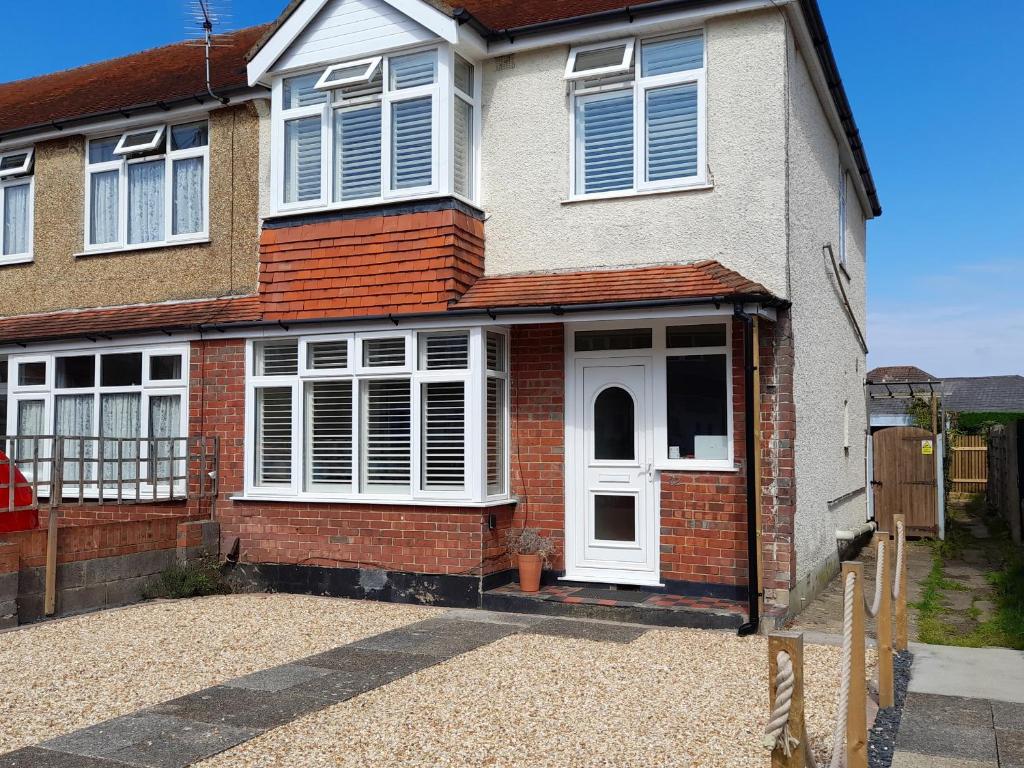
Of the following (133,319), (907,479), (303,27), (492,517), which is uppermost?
(303,27)

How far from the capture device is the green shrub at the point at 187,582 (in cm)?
934

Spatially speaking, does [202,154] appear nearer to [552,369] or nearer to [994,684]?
[552,369]

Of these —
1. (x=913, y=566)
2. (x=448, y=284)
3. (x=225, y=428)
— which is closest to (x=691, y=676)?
(x=448, y=284)

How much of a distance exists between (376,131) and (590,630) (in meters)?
5.21

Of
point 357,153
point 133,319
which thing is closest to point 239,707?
point 357,153

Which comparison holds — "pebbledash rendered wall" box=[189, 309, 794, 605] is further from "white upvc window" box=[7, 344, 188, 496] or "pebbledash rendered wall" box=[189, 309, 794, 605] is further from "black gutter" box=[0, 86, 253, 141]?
"black gutter" box=[0, 86, 253, 141]

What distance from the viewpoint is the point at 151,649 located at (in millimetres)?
7113

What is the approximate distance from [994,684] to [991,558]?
727 cm

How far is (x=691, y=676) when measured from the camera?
20.8 feet

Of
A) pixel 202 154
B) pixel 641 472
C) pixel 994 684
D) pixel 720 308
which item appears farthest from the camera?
pixel 202 154

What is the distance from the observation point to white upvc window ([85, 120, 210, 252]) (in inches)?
427

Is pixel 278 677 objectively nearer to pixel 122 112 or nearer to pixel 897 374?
pixel 122 112

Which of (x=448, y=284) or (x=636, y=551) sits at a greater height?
(x=448, y=284)

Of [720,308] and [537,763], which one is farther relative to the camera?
[720,308]
